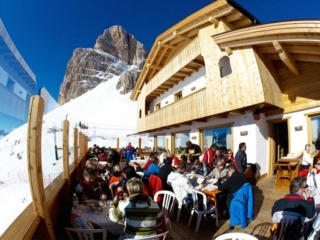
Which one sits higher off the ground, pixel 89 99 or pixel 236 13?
pixel 89 99

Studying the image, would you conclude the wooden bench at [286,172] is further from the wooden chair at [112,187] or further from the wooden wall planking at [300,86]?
the wooden chair at [112,187]

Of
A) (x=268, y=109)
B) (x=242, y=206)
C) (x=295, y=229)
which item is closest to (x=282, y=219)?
(x=295, y=229)

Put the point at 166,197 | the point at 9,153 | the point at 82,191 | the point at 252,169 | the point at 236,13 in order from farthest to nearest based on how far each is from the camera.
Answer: the point at 236,13 < the point at 252,169 < the point at 166,197 < the point at 82,191 < the point at 9,153

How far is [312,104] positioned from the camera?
6.78 m

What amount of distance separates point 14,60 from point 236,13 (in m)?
9.54

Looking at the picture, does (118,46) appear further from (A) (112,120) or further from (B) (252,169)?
(B) (252,169)

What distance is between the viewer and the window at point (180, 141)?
13312 mm

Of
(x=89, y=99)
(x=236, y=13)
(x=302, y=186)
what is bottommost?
(x=302, y=186)

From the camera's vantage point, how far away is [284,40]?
625 centimetres

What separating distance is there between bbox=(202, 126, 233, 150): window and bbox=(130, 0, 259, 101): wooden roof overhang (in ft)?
12.0

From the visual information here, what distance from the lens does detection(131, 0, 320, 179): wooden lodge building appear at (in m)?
6.71

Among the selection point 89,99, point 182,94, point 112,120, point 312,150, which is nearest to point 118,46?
point 89,99

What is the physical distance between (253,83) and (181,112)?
16.5 feet

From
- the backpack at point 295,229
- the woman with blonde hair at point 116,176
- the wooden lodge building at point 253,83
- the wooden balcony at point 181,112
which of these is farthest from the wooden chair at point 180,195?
the wooden balcony at point 181,112
